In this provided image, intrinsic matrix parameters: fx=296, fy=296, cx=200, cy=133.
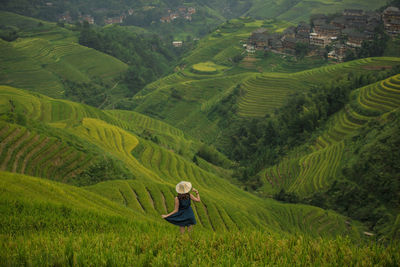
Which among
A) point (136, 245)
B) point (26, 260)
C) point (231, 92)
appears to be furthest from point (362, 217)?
point (231, 92)

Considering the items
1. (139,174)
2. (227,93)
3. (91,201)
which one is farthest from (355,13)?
(91,201)

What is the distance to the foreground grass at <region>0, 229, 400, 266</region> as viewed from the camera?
346cm

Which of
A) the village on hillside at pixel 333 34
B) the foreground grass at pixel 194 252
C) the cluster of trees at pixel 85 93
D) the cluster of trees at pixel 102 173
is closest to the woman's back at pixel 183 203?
the foreground grass at pixel 194 252

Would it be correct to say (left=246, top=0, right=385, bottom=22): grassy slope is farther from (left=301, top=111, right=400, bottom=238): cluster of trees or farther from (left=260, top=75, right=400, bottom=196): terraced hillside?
(left=301, top=111, right=400, bottom=238): cluster of trees

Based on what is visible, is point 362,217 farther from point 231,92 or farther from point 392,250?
point 231,92

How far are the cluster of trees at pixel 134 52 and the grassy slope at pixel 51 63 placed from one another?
133 inches

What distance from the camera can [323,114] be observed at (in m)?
33.2

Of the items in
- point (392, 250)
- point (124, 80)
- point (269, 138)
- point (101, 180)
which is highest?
point (392, 250)

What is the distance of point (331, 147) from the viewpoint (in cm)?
2708

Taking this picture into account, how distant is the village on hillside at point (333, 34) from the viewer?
49.8 metres

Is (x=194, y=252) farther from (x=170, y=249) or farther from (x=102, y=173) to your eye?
(x=102, y=173)

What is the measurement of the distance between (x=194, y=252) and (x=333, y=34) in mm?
60183

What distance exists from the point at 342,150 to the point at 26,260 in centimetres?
2643

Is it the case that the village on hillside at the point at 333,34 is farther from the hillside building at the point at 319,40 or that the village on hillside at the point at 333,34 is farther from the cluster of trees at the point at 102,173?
the cluster of trees at the point at 102,173
